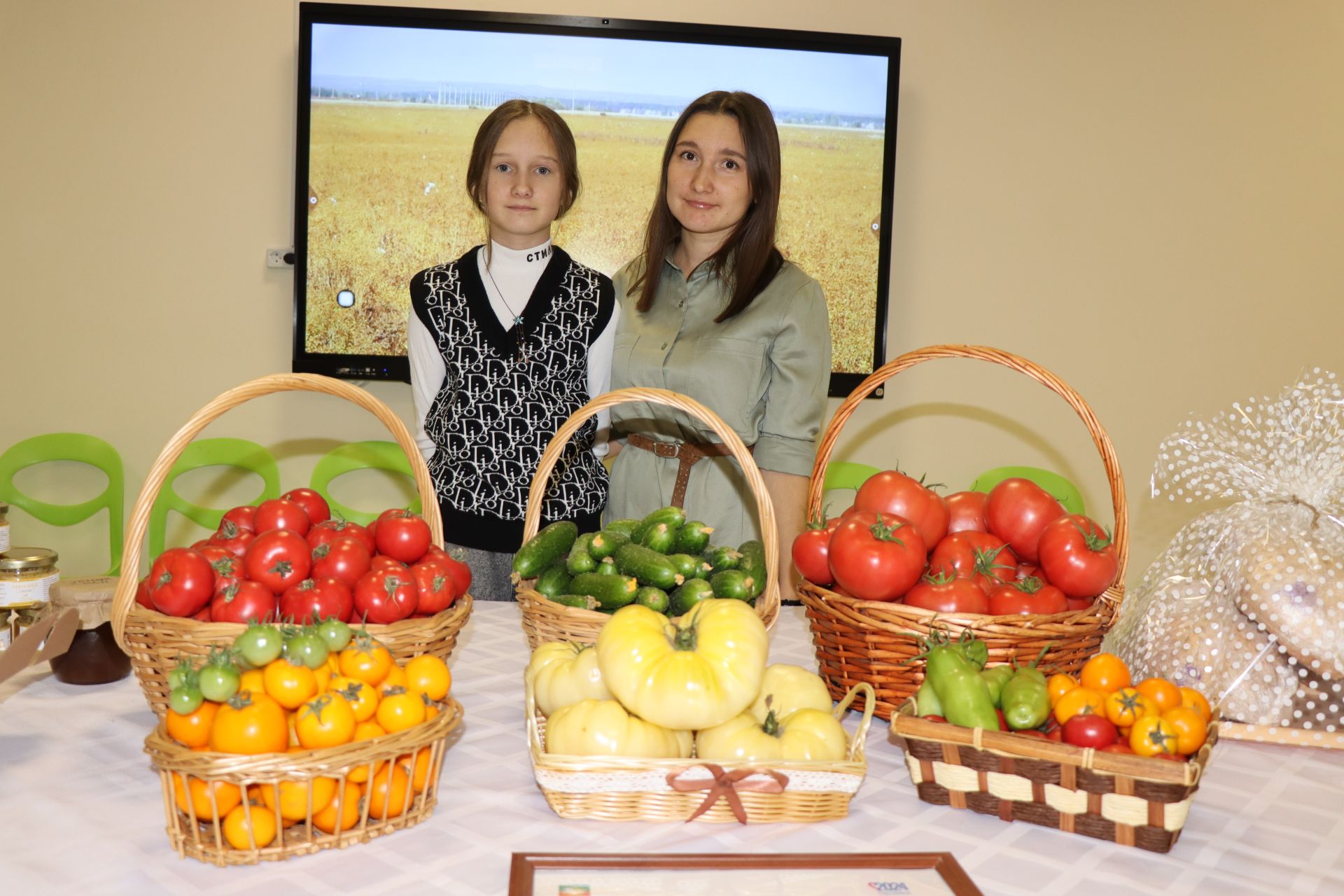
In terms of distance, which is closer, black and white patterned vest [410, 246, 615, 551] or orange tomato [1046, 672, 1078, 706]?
orange tomato [1046, 672, 1078, 706]

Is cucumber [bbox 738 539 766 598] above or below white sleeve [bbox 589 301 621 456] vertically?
below

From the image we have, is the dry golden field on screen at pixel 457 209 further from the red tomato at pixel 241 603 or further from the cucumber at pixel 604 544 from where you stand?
the red tomato at pixel 241 603

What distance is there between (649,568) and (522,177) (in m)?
1.13

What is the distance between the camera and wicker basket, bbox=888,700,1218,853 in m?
0.97

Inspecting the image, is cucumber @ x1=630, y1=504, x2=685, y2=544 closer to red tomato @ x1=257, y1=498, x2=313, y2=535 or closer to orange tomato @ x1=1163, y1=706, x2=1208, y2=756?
red tomato @ x1=257, y1=498, x2=313, y2=535

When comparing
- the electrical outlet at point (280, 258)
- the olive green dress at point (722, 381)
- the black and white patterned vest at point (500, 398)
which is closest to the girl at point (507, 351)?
the black and white patterned vest at point (500, 398)

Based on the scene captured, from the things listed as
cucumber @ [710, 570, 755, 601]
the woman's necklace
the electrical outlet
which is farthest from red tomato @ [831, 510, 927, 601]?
the electrical outlet

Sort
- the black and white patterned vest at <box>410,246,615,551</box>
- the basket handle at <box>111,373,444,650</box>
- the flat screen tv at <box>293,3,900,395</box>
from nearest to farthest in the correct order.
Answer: the basket handle at <box>111,373,444,650</box>, the black and white patterned vest at <box>410,246,615,551</box>, the flat screen tv at <box>293,3,900,395</box>

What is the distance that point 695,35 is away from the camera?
3383mm

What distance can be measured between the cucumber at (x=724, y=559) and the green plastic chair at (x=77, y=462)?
246cm

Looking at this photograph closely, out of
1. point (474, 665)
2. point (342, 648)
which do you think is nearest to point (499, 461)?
point (474, 665)

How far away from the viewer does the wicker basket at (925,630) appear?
1229 mm

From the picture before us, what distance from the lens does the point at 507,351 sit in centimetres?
215

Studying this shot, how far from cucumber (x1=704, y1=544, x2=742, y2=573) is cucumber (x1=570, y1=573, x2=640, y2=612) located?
0.44 feet
